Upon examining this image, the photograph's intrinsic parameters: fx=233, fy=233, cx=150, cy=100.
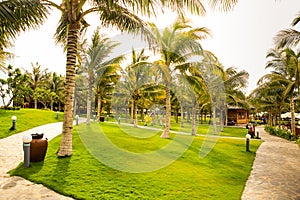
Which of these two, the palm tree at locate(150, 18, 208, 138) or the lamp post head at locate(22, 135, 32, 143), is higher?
the palm tree at locate(150, 18, 208, 138)

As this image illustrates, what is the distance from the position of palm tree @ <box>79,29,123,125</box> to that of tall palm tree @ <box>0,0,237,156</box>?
9.01 meters

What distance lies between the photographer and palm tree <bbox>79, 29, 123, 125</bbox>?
18.2 metres

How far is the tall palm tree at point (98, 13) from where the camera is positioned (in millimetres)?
5879

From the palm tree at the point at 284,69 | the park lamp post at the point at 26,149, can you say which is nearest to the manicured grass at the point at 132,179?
the park lamp post at the point at 26,149

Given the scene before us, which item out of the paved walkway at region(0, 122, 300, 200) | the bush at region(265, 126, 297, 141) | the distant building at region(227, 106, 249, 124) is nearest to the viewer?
the paved walkway at region(0, 122, 300, 200)

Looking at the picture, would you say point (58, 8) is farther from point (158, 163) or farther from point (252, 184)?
point (252, 184)

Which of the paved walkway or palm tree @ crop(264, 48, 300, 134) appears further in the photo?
palm tree @ crop(264, 48, 300, 134)

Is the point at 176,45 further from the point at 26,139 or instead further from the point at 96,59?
the point at 26,139

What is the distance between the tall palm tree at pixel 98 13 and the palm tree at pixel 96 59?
9.01m

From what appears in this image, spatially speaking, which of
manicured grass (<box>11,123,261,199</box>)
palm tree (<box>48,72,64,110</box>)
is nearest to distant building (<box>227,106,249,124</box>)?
palm tree (<box>48,72,64,110</box>)

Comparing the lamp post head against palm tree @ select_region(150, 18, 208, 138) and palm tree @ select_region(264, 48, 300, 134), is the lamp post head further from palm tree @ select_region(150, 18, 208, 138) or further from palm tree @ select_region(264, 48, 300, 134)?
palm tree @ select_region(264, 48, 300, 134)

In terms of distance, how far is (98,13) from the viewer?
8.52 metres

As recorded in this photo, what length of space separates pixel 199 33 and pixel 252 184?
383 inches

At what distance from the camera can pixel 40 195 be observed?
502 cm
